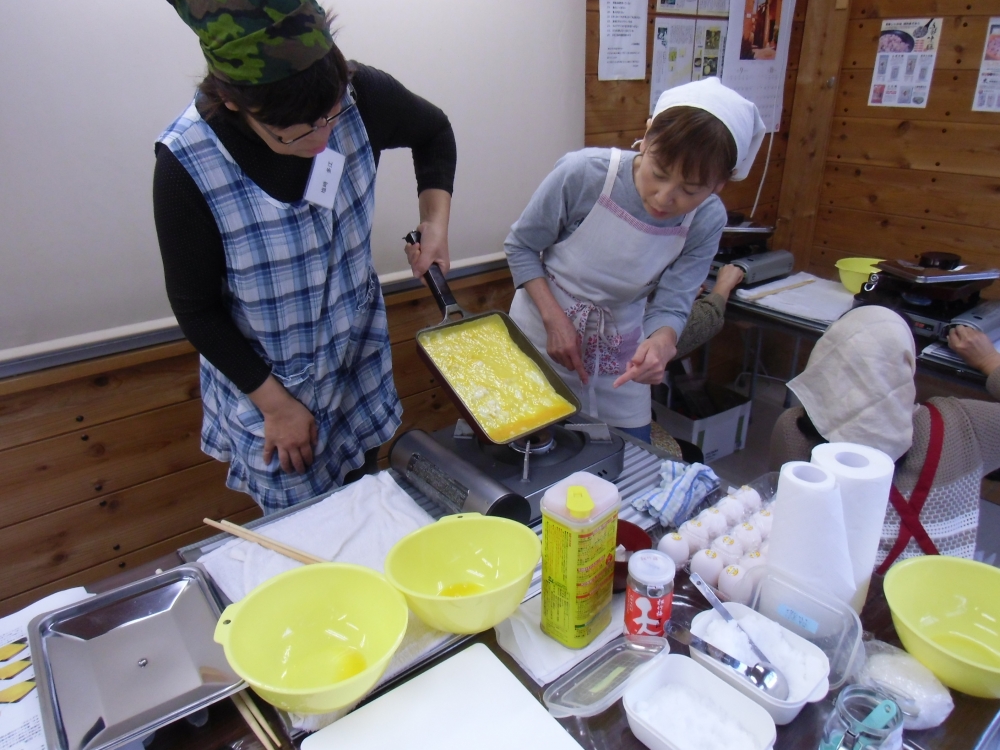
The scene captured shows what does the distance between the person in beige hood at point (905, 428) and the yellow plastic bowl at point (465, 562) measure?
27.7 inches

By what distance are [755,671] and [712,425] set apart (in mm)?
1944

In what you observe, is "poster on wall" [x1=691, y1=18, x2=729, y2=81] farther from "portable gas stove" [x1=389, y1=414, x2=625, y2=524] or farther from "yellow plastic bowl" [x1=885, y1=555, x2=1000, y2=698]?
"yellow plastic bowl" [x1=885, y1=555, x2=1000, y2=698]

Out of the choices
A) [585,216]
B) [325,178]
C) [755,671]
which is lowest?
[755,671]

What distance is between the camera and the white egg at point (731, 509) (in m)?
1.01

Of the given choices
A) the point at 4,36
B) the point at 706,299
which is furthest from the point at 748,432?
the point at 4,36

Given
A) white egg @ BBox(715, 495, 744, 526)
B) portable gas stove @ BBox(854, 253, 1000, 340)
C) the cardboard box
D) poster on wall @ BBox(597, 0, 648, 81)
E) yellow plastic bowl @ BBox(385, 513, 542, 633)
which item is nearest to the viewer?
yellow plastic bowl @ BBox(385, 513, 542, 633)

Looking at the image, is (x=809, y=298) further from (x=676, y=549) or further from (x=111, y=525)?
(x=111, y=525)

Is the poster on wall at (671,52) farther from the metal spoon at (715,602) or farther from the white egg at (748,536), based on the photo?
the metal spoon at (715,602)

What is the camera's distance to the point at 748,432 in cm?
309

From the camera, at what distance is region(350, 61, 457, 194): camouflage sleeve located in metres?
1.24

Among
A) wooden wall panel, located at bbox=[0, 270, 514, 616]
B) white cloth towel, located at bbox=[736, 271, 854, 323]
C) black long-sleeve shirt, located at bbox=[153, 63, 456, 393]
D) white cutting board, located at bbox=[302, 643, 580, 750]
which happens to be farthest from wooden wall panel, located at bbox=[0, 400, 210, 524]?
white cloth towel, located at bbox=[736, 271, 854, 323]

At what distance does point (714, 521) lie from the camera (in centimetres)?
99

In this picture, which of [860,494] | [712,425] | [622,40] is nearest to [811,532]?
[860,494]

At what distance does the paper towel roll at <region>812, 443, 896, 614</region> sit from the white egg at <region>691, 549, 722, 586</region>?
0.17 m
